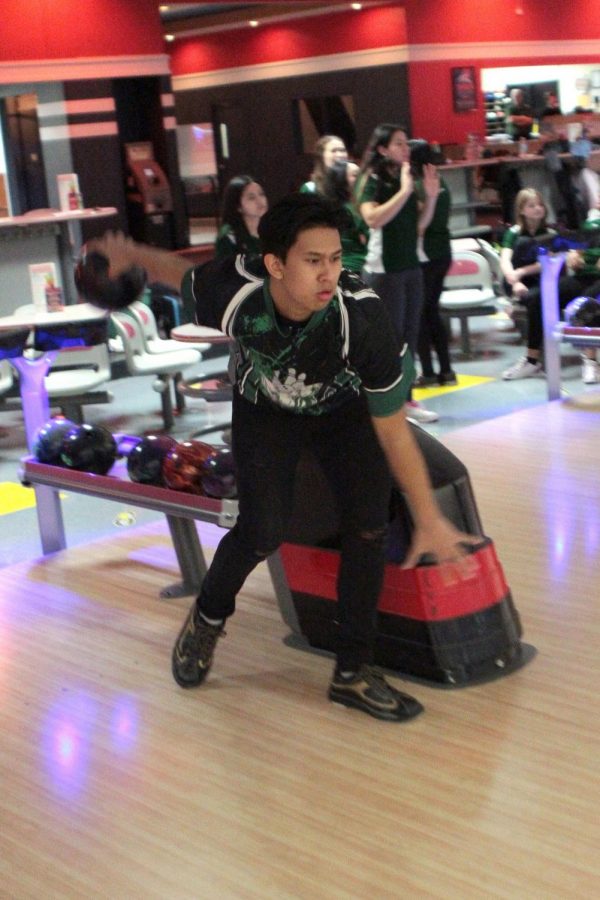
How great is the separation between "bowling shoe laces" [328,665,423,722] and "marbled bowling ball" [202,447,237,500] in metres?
0.73

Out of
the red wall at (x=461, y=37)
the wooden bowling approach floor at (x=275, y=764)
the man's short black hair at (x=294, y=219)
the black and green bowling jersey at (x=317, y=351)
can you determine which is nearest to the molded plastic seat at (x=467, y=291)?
the wooden bowling approach floor at (x=275, y=764)

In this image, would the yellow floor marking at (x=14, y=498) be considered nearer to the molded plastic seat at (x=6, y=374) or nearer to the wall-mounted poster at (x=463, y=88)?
the molded plastic seat at (x=6, y=374)

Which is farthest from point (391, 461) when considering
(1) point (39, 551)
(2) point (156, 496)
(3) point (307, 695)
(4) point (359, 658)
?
(1) point (39, 551)

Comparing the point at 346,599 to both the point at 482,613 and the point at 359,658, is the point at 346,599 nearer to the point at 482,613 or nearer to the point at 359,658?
the point at 359,658

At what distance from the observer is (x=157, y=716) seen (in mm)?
2738

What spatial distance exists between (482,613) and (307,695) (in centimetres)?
44

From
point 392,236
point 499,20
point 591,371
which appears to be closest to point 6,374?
point 392,236

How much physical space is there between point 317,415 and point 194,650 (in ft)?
2.21

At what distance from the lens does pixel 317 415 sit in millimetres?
2547

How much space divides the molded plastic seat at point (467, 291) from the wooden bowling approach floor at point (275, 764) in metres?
3.91

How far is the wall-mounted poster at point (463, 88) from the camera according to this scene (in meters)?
12.9

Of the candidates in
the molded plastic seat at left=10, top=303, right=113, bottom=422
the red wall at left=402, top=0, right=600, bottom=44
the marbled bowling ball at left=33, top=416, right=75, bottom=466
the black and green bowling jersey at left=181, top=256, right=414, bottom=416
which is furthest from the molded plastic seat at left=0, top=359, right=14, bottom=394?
the red wall at left=402, top=0, right=600, bottom=44

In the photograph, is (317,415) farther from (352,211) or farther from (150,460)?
(352,211)

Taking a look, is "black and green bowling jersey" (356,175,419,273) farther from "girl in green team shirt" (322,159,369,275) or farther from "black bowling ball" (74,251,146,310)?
"black bowling ball" (74,251,146,310)
